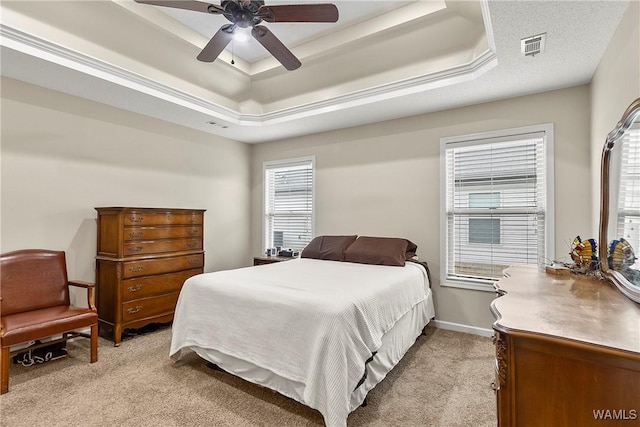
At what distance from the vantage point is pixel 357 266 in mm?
3467

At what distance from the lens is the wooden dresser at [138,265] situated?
10.7ft

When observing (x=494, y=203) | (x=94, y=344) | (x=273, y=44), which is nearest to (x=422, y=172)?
(x=494, y=203)

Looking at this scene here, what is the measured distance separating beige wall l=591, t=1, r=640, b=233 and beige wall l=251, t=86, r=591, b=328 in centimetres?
22

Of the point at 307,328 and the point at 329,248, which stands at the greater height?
the point at 329,248

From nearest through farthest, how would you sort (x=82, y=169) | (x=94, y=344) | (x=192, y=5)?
(x=192, y=5) < (x=94, y=344) < (x=82, y=169)

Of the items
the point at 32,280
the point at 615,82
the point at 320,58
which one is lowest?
the point at 32,280

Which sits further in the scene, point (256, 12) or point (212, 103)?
point (212, 103)

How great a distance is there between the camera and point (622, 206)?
1.75 meters

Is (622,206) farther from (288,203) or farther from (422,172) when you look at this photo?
(288,203)

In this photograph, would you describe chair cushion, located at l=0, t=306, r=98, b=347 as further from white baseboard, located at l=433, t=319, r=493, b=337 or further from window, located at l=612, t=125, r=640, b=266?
window, located at l=612, t=125, r=640, b=266

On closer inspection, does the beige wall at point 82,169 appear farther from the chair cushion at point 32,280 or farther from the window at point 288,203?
the window at point 288,203

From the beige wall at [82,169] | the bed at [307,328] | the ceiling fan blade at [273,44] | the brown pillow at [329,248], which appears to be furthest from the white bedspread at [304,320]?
the ceiling fan blade at [273,44]

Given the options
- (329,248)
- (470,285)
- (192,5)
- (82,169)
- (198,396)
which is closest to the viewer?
(192,5)

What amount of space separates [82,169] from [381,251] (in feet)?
11.5
